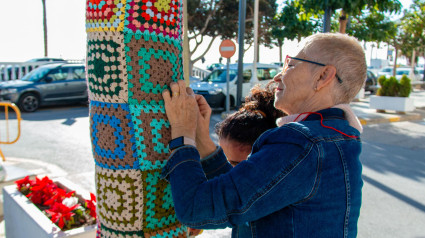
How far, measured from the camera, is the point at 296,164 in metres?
1.13

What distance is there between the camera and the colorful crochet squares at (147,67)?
1379 mm

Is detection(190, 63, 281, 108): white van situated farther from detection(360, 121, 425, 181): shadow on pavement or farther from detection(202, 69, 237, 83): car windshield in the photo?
detection(360, 121, 425, 181): shadow on pavement

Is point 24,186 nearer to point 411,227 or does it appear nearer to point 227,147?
point 227,147

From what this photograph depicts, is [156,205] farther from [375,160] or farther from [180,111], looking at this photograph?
[375,160]

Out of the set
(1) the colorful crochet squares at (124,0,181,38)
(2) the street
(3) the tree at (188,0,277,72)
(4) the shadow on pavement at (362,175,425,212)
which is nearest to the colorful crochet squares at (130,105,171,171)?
(1) the colorful crochet squares at (124,0,181,38)

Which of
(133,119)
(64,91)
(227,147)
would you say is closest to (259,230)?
(133,119)

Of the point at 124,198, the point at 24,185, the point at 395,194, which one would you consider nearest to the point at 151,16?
the point at 124,198

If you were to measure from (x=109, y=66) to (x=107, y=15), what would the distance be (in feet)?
0.63

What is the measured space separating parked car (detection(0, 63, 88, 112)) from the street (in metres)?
0.78

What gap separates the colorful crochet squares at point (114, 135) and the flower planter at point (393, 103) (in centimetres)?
1289

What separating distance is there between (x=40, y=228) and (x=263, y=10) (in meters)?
26.7

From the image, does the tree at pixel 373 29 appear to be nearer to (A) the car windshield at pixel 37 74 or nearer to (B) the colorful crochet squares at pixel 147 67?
(A) the car windshield at pixel 37 74

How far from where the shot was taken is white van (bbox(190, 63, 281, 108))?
12.2 meters

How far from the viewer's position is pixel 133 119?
1404 millimetres
